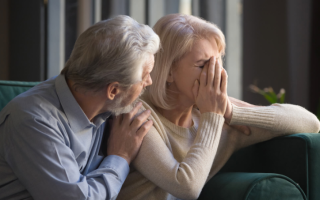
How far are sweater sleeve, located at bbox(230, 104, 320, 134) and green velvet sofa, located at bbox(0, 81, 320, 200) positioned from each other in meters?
0.06

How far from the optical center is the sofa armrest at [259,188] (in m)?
1.04

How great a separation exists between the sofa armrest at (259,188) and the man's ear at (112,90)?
1.67 ft

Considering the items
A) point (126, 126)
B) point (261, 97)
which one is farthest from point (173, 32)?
point (261, 97)

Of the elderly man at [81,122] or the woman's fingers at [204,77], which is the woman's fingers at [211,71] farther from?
the elderly man at [81,122]

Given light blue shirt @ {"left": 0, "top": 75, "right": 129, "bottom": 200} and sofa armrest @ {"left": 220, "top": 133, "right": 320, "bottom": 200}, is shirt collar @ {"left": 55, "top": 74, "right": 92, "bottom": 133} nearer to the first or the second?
light blue shirt @ {"left": 0, "top": 75, "right": 129, "bottom": 200}

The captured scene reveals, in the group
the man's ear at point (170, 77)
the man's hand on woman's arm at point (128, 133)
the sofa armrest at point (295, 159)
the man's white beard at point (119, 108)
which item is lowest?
the sofa armrest at point (295, 159)

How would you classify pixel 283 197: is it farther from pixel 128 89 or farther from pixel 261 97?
pixel 261 97

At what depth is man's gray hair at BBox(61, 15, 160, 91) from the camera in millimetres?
969

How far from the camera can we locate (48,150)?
0.88m

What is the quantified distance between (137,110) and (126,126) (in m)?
0.08

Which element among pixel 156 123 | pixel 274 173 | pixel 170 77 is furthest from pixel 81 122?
pixel 274 173

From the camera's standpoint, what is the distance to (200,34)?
1.25m

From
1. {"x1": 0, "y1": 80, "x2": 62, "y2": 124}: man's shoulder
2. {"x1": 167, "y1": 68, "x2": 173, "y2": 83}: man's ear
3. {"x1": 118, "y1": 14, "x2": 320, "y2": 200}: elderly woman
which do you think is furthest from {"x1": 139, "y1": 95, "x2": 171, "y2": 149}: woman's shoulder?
{"x1": 0, "y1": 80, "x2": 62, "y2": 124}: man's shoulder

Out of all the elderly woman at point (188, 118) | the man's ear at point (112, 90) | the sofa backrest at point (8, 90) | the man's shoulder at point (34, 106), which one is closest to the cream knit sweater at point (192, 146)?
the elderly woman at point (188, 118)
